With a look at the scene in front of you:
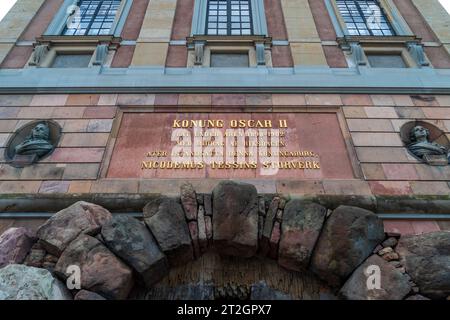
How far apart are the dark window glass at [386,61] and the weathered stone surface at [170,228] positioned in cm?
696

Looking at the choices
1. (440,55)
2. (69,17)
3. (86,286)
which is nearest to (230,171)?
(86,286)

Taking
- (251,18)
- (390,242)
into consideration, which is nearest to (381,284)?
(390,242)

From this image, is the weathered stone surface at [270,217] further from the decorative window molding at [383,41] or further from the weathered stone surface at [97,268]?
the decorative window molding at [383,41]

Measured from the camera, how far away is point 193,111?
731 centimetres

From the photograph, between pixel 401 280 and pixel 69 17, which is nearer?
pixel 401 280

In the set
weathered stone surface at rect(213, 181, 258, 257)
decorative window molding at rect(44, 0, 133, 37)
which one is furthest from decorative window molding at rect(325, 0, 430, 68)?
decorative window molding at rect(44, 0, 133, 37)

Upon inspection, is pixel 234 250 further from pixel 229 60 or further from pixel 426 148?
pixel 229 60

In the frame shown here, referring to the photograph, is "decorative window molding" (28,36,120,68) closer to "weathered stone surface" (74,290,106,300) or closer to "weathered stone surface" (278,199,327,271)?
"weathered stone surface" (74,290,106,300)

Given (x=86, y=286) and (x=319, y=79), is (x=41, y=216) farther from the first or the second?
(x=319, y=79)

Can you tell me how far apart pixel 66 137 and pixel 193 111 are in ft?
8.88

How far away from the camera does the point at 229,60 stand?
29.2ft

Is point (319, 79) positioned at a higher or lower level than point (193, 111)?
higher

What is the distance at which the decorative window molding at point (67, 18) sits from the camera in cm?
961
